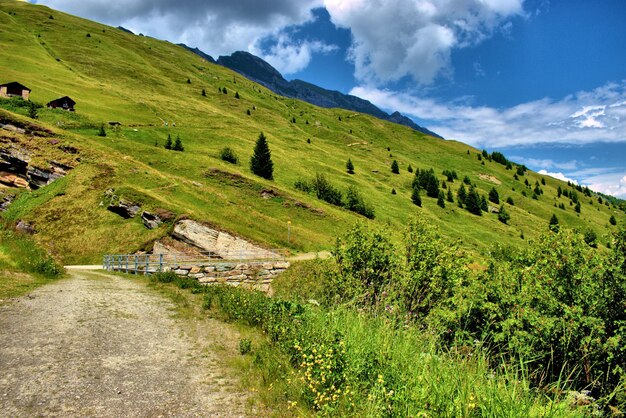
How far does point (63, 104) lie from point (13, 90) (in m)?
8.07

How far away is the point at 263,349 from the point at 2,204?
123 feet

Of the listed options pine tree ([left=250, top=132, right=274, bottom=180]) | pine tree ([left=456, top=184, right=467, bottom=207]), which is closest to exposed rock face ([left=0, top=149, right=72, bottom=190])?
pine tree ([left=250, top=132, right=274, bottom=180])

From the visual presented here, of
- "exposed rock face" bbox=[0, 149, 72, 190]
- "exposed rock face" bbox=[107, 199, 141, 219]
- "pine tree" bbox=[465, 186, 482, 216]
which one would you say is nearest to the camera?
"exposed rock face" bbox=[107, 199, 141, 219]

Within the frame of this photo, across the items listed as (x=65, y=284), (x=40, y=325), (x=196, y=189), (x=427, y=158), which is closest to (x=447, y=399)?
(x=40, y=325)

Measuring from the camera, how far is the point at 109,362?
27.0 ft

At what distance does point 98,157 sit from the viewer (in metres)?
40.7

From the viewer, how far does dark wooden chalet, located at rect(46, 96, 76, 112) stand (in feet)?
218

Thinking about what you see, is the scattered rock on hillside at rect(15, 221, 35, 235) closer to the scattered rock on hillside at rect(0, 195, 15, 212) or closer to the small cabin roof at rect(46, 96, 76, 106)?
the scattered rock on hillside at rect(0, 195, 15, 212)

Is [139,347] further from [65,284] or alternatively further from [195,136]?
[195,136]

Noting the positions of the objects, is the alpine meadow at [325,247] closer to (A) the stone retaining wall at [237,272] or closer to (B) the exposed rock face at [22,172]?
(B) the exposed rock face at [22,172]

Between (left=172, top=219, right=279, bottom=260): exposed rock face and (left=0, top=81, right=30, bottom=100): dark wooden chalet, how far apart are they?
195 ft

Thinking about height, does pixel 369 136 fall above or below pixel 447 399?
→ above

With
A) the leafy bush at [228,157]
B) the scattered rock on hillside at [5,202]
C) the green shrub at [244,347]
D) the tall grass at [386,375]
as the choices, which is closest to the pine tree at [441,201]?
the leafy bush at [228,157]

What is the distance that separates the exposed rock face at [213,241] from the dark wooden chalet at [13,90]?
59.4 m
